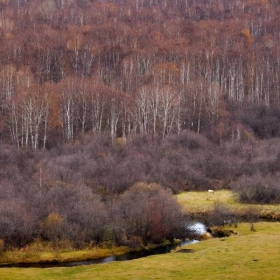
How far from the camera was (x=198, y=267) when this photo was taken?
3428 cm

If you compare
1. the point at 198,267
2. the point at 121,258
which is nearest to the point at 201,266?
the point at 198,267

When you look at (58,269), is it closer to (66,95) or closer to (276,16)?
(66,95)

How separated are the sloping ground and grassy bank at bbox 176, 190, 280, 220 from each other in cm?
1765

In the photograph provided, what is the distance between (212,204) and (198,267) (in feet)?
94.0

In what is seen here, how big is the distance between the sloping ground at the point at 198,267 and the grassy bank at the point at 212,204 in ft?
57.9

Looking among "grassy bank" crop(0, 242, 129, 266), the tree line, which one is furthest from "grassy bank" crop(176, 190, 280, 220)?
the tree line

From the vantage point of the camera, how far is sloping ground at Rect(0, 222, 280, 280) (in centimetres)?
3209

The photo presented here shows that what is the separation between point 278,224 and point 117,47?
317 ft

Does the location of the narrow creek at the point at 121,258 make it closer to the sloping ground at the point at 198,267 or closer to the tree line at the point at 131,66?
the sloping ground at the point at 198,267

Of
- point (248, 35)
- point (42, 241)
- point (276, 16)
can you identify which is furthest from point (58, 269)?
point (276, 16)

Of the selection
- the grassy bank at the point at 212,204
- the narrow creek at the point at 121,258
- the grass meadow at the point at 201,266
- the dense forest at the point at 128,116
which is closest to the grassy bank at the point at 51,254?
the narrow creek at the point at 121,258

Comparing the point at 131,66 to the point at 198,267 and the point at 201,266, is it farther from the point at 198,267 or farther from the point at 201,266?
the point at 198,267

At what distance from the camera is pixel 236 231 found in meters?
50.0

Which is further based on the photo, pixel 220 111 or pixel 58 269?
pixel 220 111
